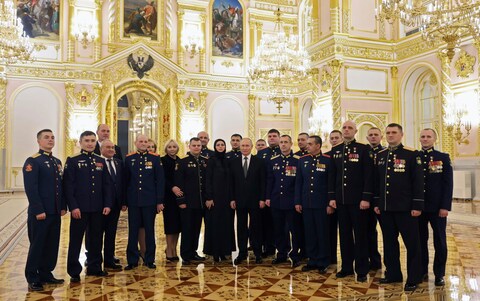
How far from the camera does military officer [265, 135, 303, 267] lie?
5.34 metres

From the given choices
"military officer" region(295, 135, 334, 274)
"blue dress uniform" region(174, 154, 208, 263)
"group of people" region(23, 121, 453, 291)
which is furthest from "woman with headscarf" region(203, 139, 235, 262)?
"military officer" region(295, 135, 334, 274)

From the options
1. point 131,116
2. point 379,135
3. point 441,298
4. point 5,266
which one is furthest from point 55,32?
point 441,298

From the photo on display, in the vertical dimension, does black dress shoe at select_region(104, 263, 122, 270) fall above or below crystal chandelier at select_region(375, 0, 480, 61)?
below

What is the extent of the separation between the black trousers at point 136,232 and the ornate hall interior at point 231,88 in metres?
0.21

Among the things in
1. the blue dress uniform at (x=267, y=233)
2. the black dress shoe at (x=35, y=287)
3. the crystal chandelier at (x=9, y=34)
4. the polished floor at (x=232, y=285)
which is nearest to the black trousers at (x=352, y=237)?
the polished floor at (x=232, y=285)

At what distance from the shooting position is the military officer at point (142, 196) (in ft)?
16.9

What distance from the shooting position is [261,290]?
13.8ft

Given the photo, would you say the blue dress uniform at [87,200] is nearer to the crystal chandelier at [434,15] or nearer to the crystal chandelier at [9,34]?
the crystal chandelier at [434,15]

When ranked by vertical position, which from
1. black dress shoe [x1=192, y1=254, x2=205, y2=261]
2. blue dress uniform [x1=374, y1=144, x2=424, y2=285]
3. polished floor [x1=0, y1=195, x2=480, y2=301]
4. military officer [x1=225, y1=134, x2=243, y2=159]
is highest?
military officer [x1=225, y1=134, x2=243, y2=159]

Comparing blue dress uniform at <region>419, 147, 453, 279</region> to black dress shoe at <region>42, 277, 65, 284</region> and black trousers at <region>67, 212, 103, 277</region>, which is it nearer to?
black trousers at <region>67, 212, 103, 277</region>

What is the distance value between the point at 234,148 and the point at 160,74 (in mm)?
10804

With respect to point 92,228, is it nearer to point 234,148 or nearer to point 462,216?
point 234,148

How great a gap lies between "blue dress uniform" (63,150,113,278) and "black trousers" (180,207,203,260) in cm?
99

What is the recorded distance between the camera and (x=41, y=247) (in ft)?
14.0
